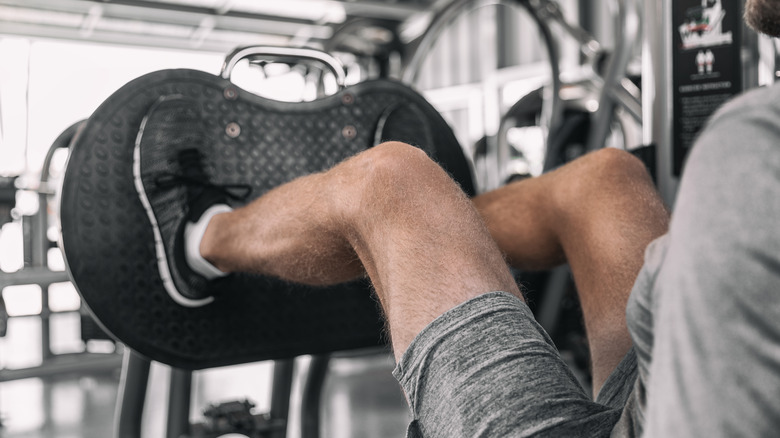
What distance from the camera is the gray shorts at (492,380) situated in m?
0.50

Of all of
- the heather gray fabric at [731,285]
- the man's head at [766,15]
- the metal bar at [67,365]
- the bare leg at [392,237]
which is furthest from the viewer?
the metal bar at [67,365]

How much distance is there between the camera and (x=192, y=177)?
936 mm

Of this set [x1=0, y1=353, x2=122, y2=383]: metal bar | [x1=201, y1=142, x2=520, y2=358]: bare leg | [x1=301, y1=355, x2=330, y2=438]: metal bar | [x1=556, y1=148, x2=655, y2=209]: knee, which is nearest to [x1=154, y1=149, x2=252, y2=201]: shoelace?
[x1=201, y1=142, x2=520, y2=358]: bare leg

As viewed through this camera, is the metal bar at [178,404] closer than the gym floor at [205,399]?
Yes

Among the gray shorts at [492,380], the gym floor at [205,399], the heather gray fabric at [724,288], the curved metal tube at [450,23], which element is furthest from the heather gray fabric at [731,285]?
the curved metal tube at [450,23]

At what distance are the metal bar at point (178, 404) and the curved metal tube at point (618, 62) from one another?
0.99m

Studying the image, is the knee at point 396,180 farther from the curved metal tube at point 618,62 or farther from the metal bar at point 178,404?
the curved metal tube at point 618,62

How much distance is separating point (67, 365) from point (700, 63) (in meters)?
2.55

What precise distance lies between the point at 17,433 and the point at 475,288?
1.96m

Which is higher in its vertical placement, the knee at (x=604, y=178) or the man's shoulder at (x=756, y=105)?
the man's shoulder at (x=756, y=105)

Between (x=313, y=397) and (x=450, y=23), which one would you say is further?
(x=450, y=23)

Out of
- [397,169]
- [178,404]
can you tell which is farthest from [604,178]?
[178,404]

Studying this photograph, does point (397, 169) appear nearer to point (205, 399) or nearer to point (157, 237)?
point (157, 237)

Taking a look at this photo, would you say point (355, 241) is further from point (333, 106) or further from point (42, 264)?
point (42, 264)
